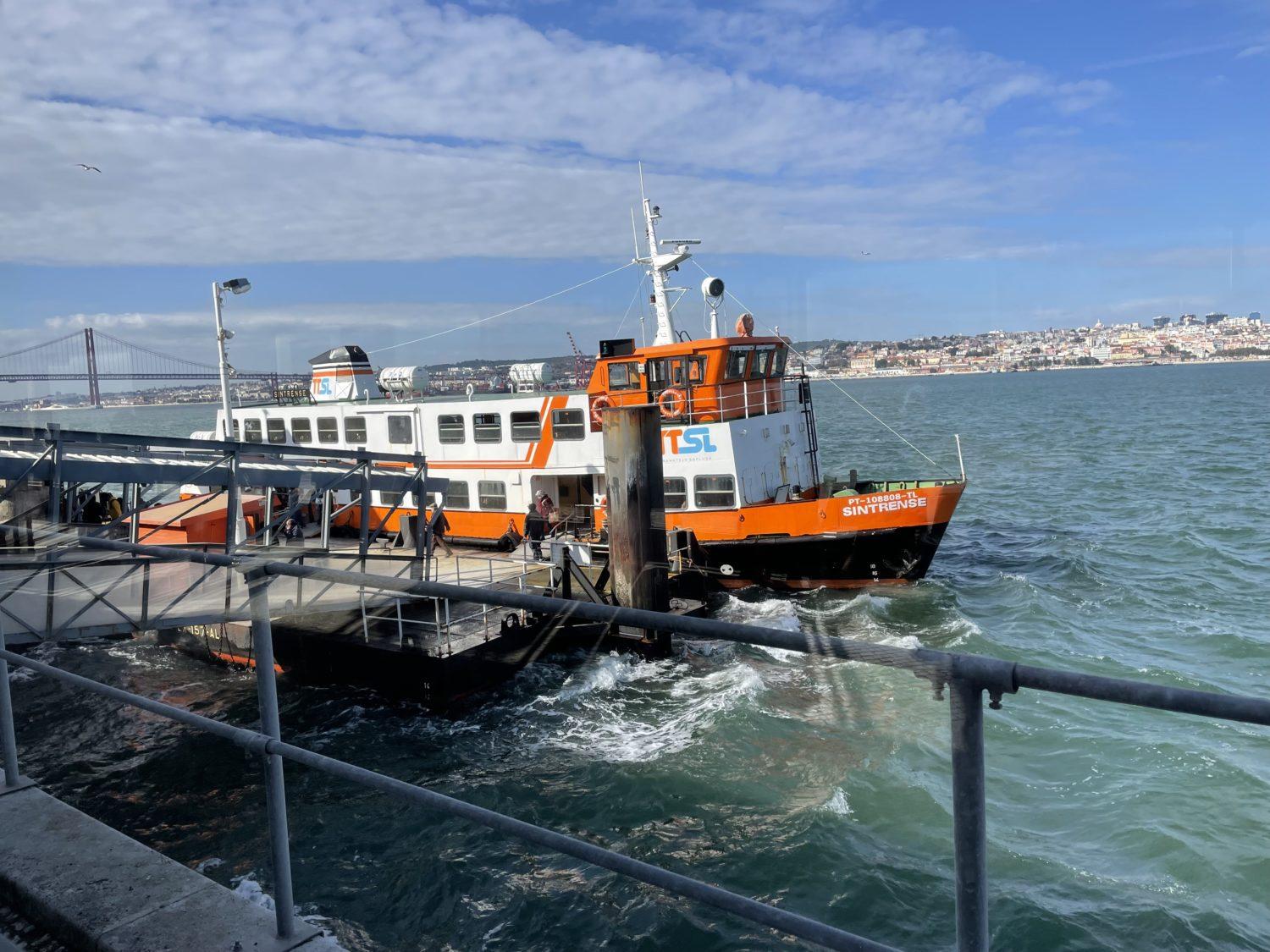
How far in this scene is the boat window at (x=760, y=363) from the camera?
1932 centimetres

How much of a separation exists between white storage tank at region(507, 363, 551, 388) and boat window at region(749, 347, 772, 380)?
4840mm

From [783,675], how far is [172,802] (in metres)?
7.34

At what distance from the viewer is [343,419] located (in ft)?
69.4

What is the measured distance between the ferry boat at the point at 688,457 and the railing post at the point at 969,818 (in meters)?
14.6

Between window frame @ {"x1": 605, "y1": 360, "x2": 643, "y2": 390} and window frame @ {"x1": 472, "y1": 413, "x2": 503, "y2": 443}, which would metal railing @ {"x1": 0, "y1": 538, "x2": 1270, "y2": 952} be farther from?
window frame @ {"x1": 472, "y1": 413, "x2": 503, "y2": 443}

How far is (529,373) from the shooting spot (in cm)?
2095

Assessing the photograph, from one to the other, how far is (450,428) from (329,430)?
3585 mm

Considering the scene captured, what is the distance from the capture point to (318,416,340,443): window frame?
2138 centimetres

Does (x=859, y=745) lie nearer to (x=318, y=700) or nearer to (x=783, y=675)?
(x=783, y=675)

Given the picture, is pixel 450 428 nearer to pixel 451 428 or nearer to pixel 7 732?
pixel 451 428

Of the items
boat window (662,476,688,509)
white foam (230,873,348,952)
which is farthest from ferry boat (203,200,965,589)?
white foam (230,873,348,952)

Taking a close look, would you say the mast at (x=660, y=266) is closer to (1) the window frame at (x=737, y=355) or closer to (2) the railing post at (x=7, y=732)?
(1) the window frame at (x=737, y=355)

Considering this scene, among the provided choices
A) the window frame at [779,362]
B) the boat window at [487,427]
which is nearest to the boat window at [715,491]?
the window frame at [779,362]

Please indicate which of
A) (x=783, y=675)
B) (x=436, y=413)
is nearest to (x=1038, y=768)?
(x=783, y=675)
